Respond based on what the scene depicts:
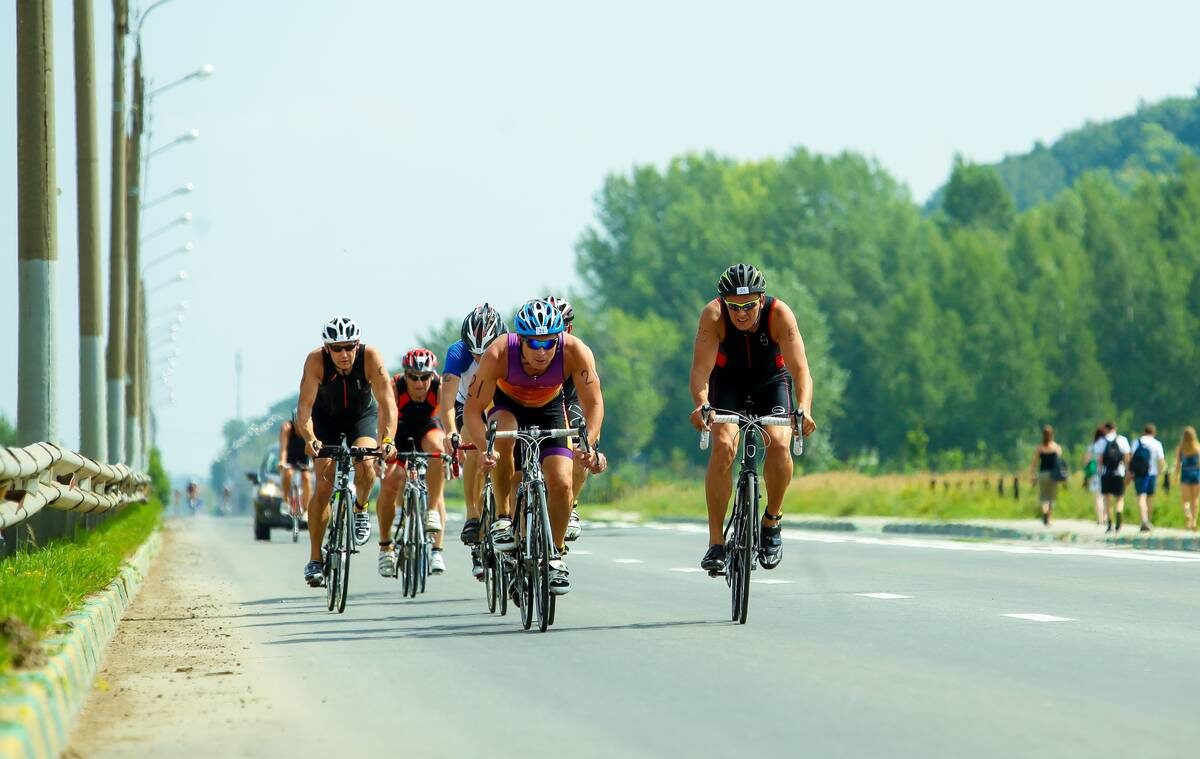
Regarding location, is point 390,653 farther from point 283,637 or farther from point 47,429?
point 47,429

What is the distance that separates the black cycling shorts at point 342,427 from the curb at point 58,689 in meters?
2.51

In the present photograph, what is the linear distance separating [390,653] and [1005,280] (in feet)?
286

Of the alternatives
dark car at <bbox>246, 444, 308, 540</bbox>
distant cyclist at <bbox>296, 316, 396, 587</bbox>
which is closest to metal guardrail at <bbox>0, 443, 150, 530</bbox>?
distant cyclist at <bbox>296, 316, 396, 587</bbox>

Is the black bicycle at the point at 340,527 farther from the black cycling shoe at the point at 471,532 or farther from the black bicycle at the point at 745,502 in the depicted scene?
the black bicycle at the point at 745,502

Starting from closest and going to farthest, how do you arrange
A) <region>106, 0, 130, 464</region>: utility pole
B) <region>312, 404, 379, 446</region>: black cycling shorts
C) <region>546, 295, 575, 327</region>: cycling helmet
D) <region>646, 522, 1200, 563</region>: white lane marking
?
<region>546, 295, 575, 327</region>: cycling helmet < <region>312, 404, 379, 446</region>: black cycling shorts < <region>646, 522, 1200, 563</region>: white lane marking < <region>106, 0, 130, 464</region>: utility pole

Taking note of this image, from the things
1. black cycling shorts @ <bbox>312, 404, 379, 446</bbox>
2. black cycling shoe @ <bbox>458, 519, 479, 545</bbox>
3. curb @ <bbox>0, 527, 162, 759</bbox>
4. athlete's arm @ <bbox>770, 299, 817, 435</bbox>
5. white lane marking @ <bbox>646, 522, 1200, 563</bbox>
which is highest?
athlete's arm @ <bbox>770, 299, 817, 435</bbox>

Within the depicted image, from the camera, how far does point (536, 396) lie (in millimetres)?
12516

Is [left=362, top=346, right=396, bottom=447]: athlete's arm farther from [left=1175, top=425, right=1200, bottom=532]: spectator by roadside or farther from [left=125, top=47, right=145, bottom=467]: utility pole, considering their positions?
[left=125, top=47, right=145, bottom=467]: utility pole

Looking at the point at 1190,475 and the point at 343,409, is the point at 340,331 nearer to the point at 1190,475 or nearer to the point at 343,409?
the point at 343,409

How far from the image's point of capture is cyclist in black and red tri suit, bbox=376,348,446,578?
52.9ft

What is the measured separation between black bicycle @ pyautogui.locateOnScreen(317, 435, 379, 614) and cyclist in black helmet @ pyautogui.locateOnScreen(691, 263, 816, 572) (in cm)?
280

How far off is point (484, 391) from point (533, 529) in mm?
955

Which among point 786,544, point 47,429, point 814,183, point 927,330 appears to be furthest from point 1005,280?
point 47,429

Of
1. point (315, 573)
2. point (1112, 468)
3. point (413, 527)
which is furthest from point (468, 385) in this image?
point (1112, 468)
